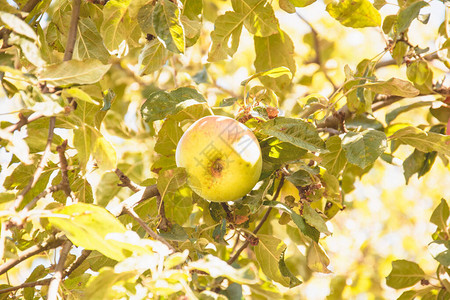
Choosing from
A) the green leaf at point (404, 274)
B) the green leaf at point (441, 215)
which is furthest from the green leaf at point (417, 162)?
the green leaf at point (404, 274)

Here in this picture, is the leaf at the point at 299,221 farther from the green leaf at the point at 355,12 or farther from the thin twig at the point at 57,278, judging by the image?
the green leaf at the point at 355,12

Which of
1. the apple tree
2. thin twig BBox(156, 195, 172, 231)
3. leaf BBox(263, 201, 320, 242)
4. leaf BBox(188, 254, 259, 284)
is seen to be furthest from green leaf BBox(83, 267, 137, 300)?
leaf BBox(263, 201, 320, 242)

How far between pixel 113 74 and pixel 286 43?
146cm

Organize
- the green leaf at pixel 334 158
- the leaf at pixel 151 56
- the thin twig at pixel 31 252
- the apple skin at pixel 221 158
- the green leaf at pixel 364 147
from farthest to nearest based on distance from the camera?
the green leaf at pixel 334 158
the leaf at pixel 151 56
the green leaf at pixel 364 147
the apple skin at pixel 221 158
the thin twig at pixel 31 252

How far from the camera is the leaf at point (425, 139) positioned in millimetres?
1319

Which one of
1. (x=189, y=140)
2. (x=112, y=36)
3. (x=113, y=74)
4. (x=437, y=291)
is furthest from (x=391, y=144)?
(x=113, y=74)

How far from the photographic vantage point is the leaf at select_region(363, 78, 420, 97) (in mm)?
1233

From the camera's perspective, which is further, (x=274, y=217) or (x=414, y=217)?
(x=414, y=217)

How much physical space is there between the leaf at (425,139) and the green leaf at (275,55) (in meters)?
0.43

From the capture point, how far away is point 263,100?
1.39 m

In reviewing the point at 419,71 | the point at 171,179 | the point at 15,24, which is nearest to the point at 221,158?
the point at 171,179

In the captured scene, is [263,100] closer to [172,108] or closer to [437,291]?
[172,108]

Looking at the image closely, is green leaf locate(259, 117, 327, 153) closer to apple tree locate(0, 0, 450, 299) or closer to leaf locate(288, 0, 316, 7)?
apple tree locate(0, 0, 450, 299)

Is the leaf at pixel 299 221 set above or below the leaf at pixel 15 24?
below
